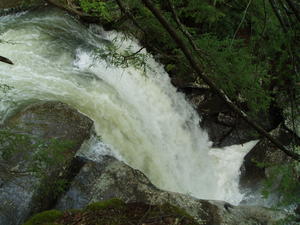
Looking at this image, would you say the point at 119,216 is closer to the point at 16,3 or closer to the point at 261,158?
the point at 261,158

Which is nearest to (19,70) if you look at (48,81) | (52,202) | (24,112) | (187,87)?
(48,81)

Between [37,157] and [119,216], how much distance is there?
1672 millimetres

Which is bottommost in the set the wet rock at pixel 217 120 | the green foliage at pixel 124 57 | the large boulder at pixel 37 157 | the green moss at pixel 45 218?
the large boulder at pixel 37 157

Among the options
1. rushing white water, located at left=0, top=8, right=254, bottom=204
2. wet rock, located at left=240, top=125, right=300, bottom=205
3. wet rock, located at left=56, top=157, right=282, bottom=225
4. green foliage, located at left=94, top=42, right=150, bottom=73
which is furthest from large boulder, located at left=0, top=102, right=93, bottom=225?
wet rock, located at left=240, top=125, right=300, bottom=205

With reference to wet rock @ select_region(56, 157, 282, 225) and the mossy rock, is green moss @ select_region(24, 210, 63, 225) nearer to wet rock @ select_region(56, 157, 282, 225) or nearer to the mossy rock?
the mossy rock

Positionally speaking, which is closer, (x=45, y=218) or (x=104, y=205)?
(x=104, y=205)

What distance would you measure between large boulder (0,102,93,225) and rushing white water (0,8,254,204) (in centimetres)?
53

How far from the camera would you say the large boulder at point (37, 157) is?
14.9 ft

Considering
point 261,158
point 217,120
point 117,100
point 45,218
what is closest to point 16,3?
point 117,100

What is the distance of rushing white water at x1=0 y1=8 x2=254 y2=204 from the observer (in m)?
7.30

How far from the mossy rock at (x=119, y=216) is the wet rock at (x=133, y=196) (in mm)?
2148

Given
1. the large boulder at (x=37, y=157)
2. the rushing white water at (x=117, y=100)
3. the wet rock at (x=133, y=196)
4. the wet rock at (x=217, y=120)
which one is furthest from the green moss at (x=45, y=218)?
the wet rock at (x=217, y=120)

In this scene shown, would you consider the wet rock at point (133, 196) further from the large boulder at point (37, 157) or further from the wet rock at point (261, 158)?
the wet rock at point (261, 158)

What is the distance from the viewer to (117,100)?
8.11 metres
